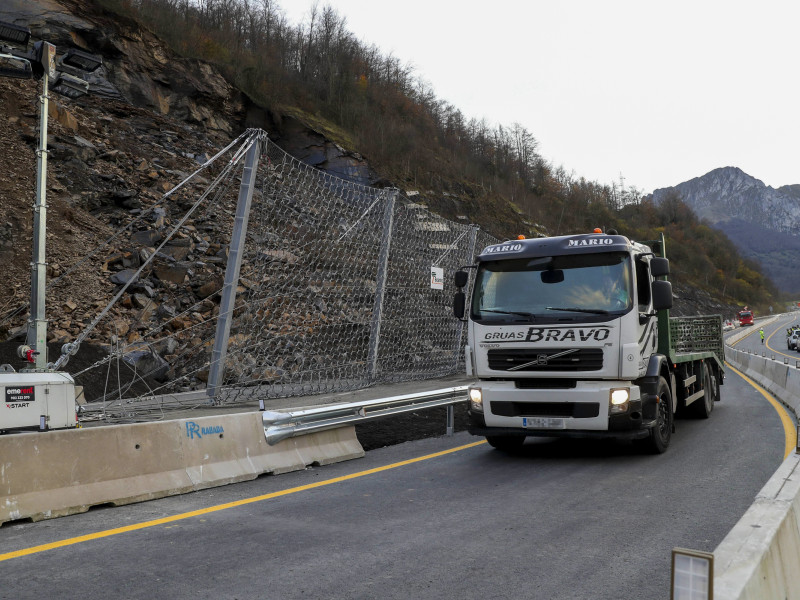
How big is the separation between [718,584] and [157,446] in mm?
5488

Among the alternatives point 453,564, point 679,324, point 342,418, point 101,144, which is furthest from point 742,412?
point 101,144

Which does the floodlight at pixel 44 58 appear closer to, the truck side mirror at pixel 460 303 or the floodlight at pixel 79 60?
the floodlight at pixel 79 60

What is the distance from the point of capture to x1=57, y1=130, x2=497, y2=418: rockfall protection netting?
12.1m

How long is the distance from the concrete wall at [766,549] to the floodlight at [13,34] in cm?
801

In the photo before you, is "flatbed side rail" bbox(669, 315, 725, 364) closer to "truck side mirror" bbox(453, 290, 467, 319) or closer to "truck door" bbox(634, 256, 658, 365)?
"truck door" bbox(634, 256, 658, 365)

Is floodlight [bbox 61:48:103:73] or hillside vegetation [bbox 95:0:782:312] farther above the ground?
hillside vegetation [bbox 95:0:782:312]

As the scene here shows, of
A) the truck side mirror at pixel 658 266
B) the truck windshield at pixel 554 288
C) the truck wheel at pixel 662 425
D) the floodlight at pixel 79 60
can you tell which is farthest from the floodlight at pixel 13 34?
the truck wheel at pixel 662 425

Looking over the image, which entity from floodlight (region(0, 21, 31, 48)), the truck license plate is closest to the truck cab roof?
the truck license plate

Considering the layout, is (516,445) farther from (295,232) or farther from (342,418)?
(295,232)

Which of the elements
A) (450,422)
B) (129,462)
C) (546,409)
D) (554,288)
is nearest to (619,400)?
(546,409)

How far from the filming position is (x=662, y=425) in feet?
29.1

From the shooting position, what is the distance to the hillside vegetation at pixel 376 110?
3872 cm

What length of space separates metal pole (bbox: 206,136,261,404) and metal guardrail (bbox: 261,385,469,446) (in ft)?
7.06

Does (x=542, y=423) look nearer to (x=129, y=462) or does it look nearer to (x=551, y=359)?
(x=551, y=359)
